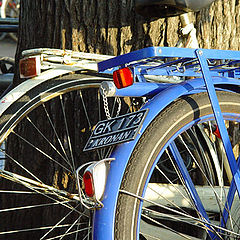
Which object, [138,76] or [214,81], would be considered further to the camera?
[138,76]

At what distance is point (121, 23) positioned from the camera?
2738 millimetres

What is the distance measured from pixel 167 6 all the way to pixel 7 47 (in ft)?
32.2

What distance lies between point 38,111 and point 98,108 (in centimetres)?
41

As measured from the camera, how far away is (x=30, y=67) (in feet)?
7.07

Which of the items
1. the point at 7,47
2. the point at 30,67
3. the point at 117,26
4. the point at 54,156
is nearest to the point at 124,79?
the point at 30,67

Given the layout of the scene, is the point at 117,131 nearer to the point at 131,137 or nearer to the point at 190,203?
the point at 131,137

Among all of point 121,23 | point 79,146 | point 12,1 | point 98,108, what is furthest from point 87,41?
point 12,1

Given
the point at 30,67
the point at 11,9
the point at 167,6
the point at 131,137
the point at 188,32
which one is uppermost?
the point at 11,9

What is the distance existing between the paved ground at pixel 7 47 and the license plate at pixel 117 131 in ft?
29.1

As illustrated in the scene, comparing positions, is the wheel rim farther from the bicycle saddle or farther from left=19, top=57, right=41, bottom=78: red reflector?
left=19, top=57, right=41, bottom=78: red reflector

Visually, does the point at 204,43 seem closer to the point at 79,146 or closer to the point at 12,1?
the point at 79,146

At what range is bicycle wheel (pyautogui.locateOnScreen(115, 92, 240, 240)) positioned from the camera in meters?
1.72

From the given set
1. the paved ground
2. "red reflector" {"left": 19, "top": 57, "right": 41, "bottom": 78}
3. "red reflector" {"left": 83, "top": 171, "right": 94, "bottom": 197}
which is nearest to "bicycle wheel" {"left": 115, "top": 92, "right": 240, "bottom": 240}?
"red reflector" {"left": 83, "top": 171, "right": 94, "bottom": 197}

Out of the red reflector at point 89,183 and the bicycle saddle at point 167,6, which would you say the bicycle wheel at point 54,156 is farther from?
the red reflector at point 89,183
